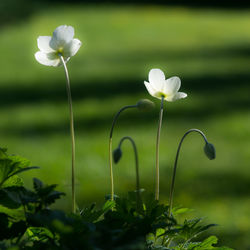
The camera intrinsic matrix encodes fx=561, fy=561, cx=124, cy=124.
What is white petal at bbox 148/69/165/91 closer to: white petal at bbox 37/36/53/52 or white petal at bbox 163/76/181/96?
white petal at bbox 163/76/181/96

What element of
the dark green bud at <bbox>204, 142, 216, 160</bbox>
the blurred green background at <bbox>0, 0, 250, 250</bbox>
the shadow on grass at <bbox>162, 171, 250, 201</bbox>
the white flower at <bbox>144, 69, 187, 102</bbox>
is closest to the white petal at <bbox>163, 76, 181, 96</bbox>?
the white flower at <bbox>144, 69, 187, 102</bbox>

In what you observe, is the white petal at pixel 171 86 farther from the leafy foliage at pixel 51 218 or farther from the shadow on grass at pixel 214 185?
the shadow on grass at pixel 214 185

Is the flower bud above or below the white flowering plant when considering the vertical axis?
above

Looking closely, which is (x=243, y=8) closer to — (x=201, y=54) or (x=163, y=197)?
(x=201, y=54)

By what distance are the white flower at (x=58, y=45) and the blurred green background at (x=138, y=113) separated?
0.22 metres

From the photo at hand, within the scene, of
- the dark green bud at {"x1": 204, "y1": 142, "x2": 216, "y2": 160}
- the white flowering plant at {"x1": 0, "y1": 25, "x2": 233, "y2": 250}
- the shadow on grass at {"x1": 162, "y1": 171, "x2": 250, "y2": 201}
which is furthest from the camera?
the shadow on grass at {"x1": 162, "y1": 171, "x2": 250, "y2": 201}

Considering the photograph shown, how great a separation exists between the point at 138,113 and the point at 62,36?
4.19 meters

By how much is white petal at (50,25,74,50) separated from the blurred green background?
24cm

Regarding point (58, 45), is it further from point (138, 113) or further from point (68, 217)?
point (138, 113)

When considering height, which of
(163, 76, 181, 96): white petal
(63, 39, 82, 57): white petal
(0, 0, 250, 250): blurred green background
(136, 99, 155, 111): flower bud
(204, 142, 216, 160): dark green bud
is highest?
(0, 0, 250, 250): blurred green background

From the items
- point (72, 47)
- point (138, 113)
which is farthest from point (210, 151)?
point (138, 113)

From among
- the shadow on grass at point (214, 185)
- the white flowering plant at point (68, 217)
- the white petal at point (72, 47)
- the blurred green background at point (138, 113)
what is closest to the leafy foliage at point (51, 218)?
the white flowering plant at point (68, 217)

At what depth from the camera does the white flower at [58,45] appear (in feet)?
3.10

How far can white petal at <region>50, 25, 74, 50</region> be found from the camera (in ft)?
3.09
